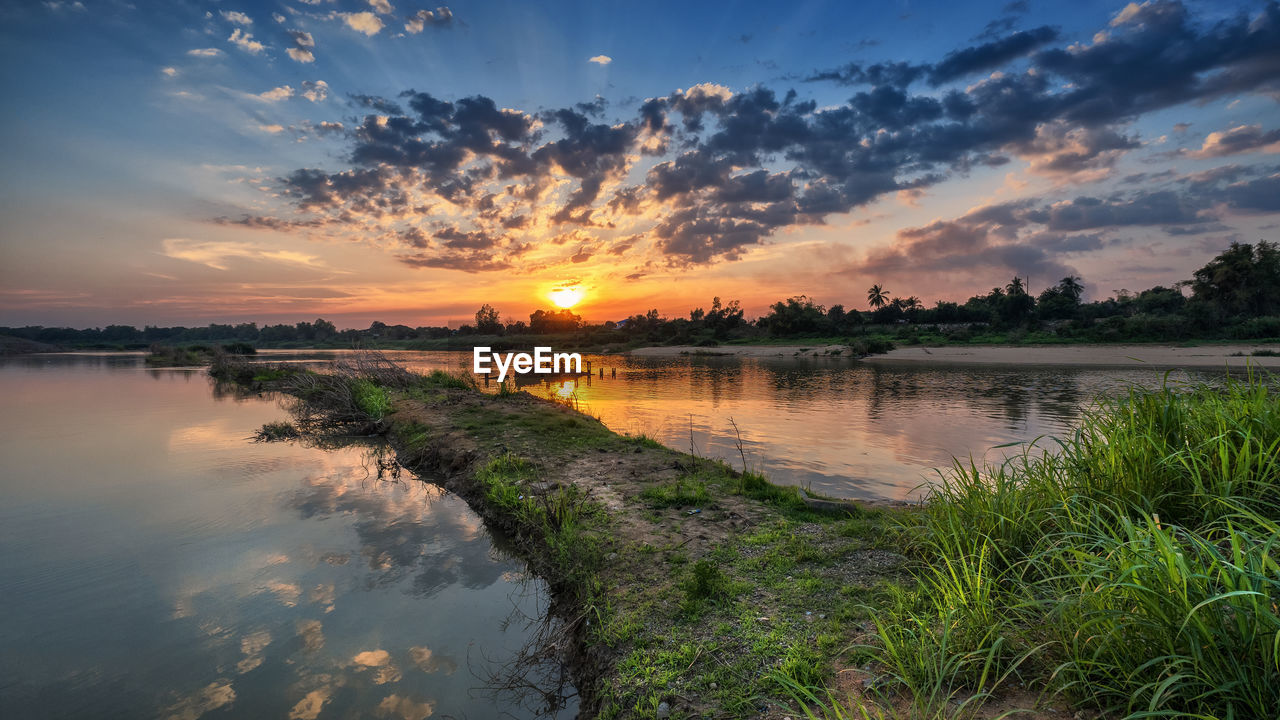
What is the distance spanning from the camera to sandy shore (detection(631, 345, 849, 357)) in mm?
80213

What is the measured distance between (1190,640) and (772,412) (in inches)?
800

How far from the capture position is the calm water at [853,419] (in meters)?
12.9

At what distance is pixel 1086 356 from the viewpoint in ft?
180

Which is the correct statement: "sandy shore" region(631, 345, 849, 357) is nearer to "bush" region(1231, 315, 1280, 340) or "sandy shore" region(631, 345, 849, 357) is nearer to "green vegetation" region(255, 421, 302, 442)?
"bush" region(1231, 315, 1280, 340)

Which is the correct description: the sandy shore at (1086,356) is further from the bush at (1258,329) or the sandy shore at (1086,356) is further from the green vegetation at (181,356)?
the green vegetation at (181,356)

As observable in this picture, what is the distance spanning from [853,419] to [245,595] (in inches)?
772

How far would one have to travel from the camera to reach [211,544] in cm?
793

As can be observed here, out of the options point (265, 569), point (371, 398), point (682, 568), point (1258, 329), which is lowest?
point (265, 569)

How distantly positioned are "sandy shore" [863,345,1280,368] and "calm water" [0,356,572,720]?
6139cm

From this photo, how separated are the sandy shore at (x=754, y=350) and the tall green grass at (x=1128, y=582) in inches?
2944

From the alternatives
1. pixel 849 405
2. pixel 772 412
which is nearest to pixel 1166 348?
pixel 849 405

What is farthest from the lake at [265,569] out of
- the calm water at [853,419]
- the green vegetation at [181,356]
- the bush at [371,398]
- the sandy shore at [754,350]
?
the sandy shore at [754,350]

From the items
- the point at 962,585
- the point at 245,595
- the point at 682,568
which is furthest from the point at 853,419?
the point at 245,595

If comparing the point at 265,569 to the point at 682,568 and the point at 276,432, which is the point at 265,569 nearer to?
the point at 682,568
